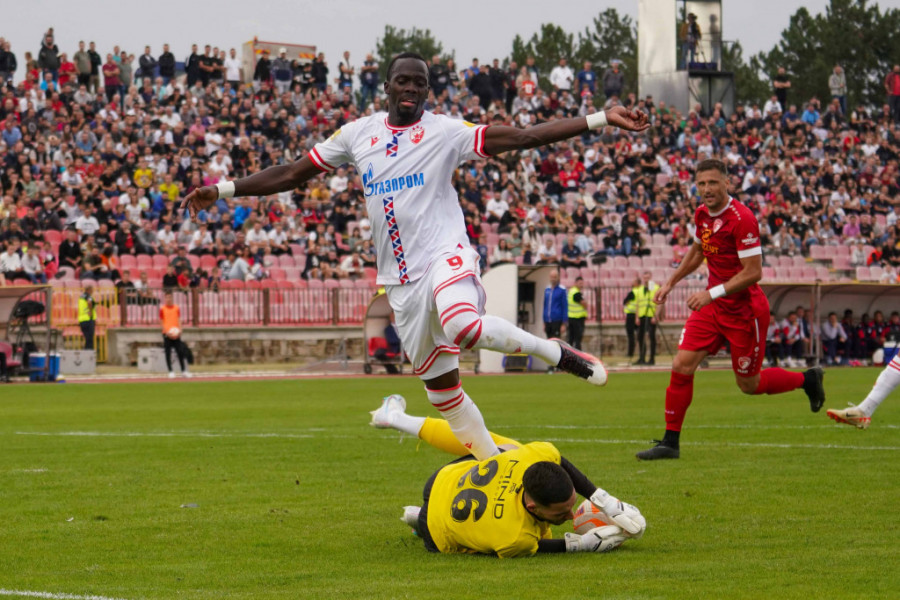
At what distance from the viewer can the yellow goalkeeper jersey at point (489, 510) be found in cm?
639

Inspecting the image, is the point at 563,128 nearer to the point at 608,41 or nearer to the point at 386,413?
the point at 386,413

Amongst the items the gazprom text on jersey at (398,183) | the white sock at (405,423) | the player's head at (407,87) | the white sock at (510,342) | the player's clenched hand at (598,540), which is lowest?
the player's clenched hand at (598,540)

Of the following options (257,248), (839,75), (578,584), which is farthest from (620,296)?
(578,584)

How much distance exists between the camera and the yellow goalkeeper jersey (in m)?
6.39

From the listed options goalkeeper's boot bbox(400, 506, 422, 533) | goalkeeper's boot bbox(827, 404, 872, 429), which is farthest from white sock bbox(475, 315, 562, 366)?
goalkeeper's boot bbox(827, 404, 872, 429)

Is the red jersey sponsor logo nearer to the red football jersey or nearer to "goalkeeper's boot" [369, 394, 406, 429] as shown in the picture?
"goalkeeper's boot" [369, 394, 406, 429]

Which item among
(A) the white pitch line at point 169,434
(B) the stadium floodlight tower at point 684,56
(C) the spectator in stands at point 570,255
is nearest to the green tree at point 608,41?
(B) the stadium floodlight tower at point 684,56

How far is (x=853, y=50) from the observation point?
9219 centimetres

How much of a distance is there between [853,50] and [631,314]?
68148 millimetres

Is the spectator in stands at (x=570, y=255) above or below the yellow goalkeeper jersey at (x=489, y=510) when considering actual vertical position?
above

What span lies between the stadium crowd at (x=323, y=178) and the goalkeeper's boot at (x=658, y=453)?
66.2ft

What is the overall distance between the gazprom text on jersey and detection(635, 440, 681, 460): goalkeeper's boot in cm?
393

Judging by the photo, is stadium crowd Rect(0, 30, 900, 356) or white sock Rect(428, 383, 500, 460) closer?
white sock Rect(428, 383, 500, 460)

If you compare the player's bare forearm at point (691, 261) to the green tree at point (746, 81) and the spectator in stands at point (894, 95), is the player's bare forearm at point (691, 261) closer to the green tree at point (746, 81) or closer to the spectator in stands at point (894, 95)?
the spectator in stands at point (894, 95)
